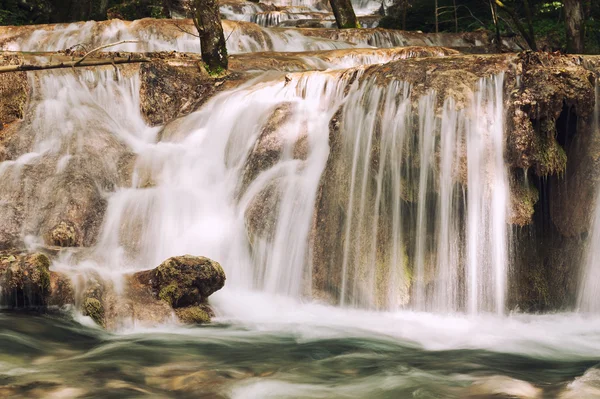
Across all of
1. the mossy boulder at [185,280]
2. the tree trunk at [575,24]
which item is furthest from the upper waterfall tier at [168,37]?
the mossy boulder at [185,280]

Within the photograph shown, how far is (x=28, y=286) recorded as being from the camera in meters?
6.59

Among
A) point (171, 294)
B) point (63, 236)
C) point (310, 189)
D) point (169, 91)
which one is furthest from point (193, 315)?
point (169, 91)

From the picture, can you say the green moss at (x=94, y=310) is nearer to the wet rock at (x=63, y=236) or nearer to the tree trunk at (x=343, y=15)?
the wet rock at (x=63, y=236)

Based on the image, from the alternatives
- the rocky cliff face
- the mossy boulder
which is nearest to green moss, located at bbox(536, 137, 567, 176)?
the rocky cliff face

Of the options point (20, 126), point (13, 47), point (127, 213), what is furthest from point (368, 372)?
point (13, 47)

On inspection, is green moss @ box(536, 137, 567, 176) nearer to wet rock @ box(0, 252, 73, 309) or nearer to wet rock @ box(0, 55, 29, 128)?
wet rock @ box(0, 252, 73, 309)

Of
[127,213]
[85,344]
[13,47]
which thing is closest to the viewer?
[85,344]

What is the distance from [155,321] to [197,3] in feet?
20.5

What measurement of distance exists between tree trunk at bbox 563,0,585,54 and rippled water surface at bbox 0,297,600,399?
7.00 m

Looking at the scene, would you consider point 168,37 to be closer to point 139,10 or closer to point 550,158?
point 139,10

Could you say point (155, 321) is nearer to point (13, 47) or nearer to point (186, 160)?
point (186, 160)

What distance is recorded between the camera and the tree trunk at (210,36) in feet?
36.7

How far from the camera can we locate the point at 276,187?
8.34 m

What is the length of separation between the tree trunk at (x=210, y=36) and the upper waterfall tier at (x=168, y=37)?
2.30 meters
